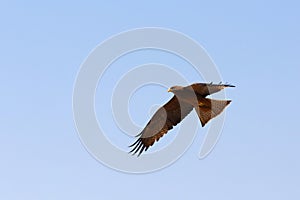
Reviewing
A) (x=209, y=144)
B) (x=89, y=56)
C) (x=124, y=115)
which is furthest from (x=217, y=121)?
(x=89, y=56)

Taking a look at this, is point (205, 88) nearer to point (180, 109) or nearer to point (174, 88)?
point (174, 88)

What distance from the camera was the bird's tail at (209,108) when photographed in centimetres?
1392

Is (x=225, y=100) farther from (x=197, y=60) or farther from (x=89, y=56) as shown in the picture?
(x=89, y=56)

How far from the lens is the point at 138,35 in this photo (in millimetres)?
14938

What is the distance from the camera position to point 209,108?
553 inches

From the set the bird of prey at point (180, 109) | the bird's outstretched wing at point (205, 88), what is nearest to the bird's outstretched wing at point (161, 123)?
the bird of prey at point (180, 109)

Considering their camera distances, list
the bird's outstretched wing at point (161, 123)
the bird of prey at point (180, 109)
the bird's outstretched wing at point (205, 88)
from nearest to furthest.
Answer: the bird's outstretched wing at point (205, 88)
the bird of prey at point (180, 109)
the bird's outstretched wing at point (161, 123)

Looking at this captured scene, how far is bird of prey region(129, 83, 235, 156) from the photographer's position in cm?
1356

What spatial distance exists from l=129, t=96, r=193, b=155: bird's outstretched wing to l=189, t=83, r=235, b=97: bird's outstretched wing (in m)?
1.27

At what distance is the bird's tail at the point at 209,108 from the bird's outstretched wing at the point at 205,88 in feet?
1.19

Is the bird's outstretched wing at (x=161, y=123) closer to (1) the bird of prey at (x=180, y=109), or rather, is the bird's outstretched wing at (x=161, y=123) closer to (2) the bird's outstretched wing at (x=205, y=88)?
(1) the bird of prey at (x=180, y=109)

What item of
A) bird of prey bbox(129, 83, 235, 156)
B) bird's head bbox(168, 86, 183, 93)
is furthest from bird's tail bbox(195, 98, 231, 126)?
bird's head bbox(168, 86, 183, 93)

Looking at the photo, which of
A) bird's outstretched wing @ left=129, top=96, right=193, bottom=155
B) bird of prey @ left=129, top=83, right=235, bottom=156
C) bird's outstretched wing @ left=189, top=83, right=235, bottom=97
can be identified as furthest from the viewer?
bird's outstretched wing @ left=129, top=96, right=193, bottom=155

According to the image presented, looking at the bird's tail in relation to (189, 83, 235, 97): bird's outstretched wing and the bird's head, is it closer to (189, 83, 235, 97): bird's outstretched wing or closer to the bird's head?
(189, 83, 235, 97): bird's outstretched wing
